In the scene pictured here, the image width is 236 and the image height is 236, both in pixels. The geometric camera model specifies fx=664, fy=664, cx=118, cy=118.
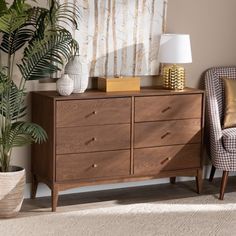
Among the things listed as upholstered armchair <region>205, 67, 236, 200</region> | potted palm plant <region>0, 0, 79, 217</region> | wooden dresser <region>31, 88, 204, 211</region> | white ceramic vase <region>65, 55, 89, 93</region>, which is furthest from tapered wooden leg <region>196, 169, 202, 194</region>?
potted palm plant <region>0, 0, 79, 217</region>

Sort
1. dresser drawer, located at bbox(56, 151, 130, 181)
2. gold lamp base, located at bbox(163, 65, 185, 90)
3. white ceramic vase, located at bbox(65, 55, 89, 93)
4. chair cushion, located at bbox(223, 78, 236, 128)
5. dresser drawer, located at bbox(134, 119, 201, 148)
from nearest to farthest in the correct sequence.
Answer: dresser drawer, located at bbox(56, 151, 130, 181) → white ceramic vase, located at bbox(65, 55, 89, 93) → dresser drawer, located at bbox(134, 119, 201, 148) → gold lamp base, located at bbox(163, 65, 185, 90) → chair cushion, located at bbox(223, 78, 236, 128)

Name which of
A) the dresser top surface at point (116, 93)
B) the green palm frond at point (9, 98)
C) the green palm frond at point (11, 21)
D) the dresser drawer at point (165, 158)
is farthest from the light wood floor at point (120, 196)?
the green palm frond at point (11, 21)

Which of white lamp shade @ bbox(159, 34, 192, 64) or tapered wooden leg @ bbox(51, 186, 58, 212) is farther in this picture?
white lamp shade @ bbox(159, 34, 192, 64)

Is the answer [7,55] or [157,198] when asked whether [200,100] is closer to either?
[157,198]

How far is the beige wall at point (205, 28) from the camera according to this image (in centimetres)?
504

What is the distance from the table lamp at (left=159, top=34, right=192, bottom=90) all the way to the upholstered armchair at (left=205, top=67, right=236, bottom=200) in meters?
0.28

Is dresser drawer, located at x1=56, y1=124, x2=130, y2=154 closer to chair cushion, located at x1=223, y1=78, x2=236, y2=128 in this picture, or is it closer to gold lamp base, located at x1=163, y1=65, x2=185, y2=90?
gold lamp base, located at x1=163, y1=65, x2=185, y2=90

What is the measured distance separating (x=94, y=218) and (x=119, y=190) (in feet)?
2.43

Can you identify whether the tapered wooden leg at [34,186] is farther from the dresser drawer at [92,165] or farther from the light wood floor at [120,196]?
the dresser drawer at [92,165]

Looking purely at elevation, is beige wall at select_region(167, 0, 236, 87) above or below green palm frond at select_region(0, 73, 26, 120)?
above

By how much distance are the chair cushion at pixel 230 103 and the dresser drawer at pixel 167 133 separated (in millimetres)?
281

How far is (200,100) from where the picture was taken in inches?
188

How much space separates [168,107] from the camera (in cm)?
466

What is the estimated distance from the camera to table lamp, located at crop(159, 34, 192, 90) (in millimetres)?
4734
